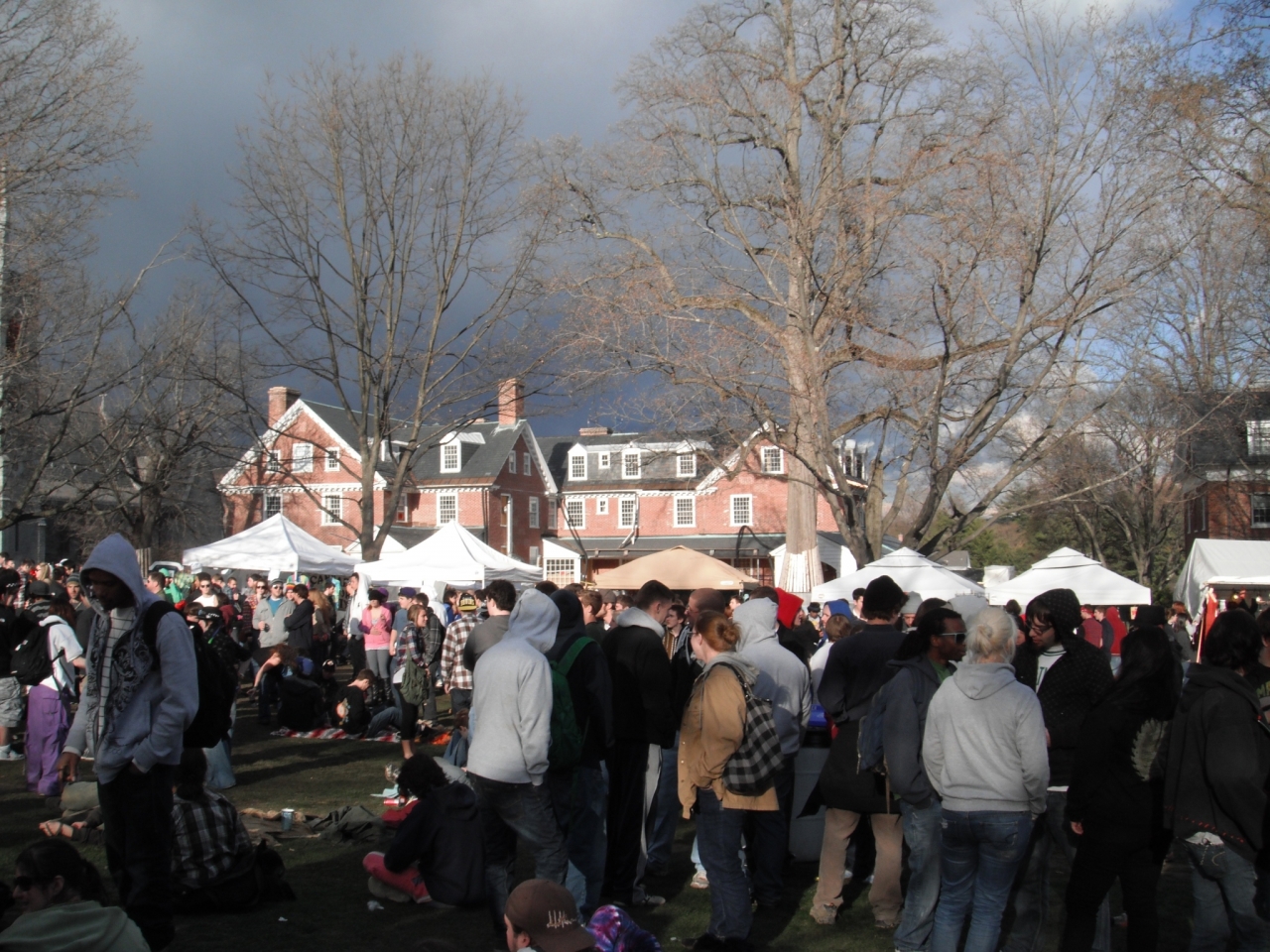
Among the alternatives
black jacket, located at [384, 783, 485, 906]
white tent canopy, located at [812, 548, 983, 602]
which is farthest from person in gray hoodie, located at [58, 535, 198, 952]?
white tent canopy, located at [812, 548, 983, 602]

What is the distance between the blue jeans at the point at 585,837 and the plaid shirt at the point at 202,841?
2.02m

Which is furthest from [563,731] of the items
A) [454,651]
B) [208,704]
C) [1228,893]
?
[454,651]

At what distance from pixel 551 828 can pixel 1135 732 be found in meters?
2.70

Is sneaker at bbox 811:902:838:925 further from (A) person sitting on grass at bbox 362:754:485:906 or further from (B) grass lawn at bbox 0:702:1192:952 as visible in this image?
(A) person sitting on grass at bbox 362:754:485:906

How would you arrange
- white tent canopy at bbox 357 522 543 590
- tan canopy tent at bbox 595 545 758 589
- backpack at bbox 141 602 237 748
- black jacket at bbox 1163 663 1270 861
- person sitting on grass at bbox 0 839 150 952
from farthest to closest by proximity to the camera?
white tent canopy at bbox 357 522 543 590 < tan canopy tent at bbox 595 545 758 589 < backpack at bbox 141 602 237 748 < black jacket at bbox 1163 663 1270 861 < person sitting on grass at bbox 0 839 150 952

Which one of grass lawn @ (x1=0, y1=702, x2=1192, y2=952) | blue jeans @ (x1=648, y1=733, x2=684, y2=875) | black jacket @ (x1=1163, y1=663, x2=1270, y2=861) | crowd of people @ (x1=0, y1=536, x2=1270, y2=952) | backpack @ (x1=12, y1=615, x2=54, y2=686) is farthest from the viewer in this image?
backpack @ (x1=12, y1=615, x2=54, y2=686)

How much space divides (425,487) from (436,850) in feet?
160

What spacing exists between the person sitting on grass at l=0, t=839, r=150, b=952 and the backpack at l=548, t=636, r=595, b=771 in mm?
2188

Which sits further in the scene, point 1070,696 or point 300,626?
point 300,626

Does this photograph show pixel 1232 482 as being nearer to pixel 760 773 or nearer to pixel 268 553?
pixel 268 553

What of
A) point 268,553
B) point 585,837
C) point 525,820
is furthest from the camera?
point 268,553

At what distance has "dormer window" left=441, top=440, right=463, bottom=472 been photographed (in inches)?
2137

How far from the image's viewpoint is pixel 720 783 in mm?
5422

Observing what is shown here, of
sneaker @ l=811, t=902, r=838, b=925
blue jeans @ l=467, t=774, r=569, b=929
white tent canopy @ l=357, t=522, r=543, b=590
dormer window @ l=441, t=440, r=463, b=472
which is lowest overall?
sneaker @ l=811, t=902, r=838, b=925
